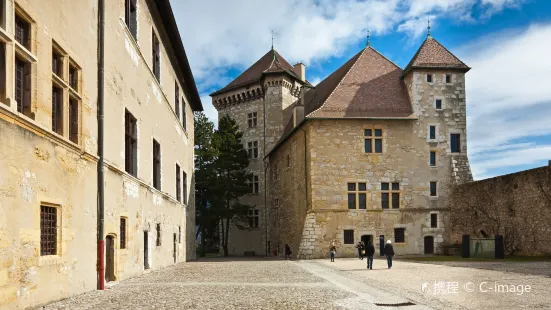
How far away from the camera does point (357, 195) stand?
33844 mm

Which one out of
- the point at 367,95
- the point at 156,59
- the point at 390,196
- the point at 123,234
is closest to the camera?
the point at 123,234

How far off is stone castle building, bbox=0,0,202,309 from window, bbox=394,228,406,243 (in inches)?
663

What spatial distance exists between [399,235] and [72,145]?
25.9 meters

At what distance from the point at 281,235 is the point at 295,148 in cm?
910

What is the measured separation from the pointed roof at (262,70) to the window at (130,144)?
3286cm

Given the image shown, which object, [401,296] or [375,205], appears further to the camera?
[375,205]

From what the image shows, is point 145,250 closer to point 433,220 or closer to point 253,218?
point 433,220

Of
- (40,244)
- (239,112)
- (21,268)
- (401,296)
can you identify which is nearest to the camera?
(21,268)

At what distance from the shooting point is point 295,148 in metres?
38.1

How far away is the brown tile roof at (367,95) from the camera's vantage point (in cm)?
3434

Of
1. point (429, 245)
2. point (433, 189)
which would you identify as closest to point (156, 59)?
point (433, 189)

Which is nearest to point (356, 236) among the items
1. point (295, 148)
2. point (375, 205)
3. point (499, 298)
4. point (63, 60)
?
point (375, 205)

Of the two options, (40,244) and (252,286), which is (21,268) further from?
(252,286)

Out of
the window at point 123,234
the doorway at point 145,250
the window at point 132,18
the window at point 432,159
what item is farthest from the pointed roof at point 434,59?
the window at point 123,234
